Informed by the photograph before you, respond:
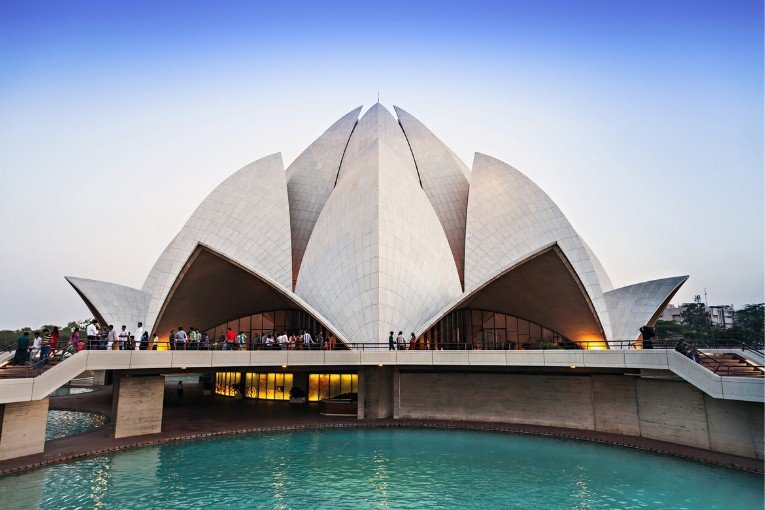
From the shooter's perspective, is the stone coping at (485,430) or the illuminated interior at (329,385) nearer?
the stone coping at (485,430)

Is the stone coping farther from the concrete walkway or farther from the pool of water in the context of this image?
the pool of water

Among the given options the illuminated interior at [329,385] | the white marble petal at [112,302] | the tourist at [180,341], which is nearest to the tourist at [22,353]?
the tourist at [180,341]

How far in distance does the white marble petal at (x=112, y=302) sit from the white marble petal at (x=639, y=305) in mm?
29909

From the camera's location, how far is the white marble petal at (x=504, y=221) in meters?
25.8

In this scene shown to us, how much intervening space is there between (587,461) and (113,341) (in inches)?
571

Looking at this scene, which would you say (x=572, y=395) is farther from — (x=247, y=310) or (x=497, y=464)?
(x=247, y=310)

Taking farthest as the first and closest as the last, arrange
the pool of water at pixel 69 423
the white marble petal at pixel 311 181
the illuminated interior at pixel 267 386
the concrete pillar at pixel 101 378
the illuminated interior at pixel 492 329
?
the concrete pillar at pixel 101 378, the white marble petal at pixel 311 181, the illuminated interior at pixel 492 329, the illuminated interior at pixel 267 386, the pool of water at pixel 69 423

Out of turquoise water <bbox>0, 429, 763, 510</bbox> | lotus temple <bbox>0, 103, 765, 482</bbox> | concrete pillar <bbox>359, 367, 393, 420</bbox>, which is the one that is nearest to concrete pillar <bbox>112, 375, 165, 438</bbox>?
lotus temple <bbox>0, 103, 765, 482</bbox>

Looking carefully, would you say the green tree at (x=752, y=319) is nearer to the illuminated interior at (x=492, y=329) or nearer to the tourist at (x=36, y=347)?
the illuminated interior at (x=492, y=329)

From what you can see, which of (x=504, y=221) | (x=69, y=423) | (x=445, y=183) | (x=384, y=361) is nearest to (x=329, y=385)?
(x=384, y=361)

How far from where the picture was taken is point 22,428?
484 inches

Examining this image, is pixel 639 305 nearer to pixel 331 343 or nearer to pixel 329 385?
pixel 329 385

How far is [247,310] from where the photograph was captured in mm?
29750

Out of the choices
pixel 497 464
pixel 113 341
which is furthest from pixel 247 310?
pixel 497 464
